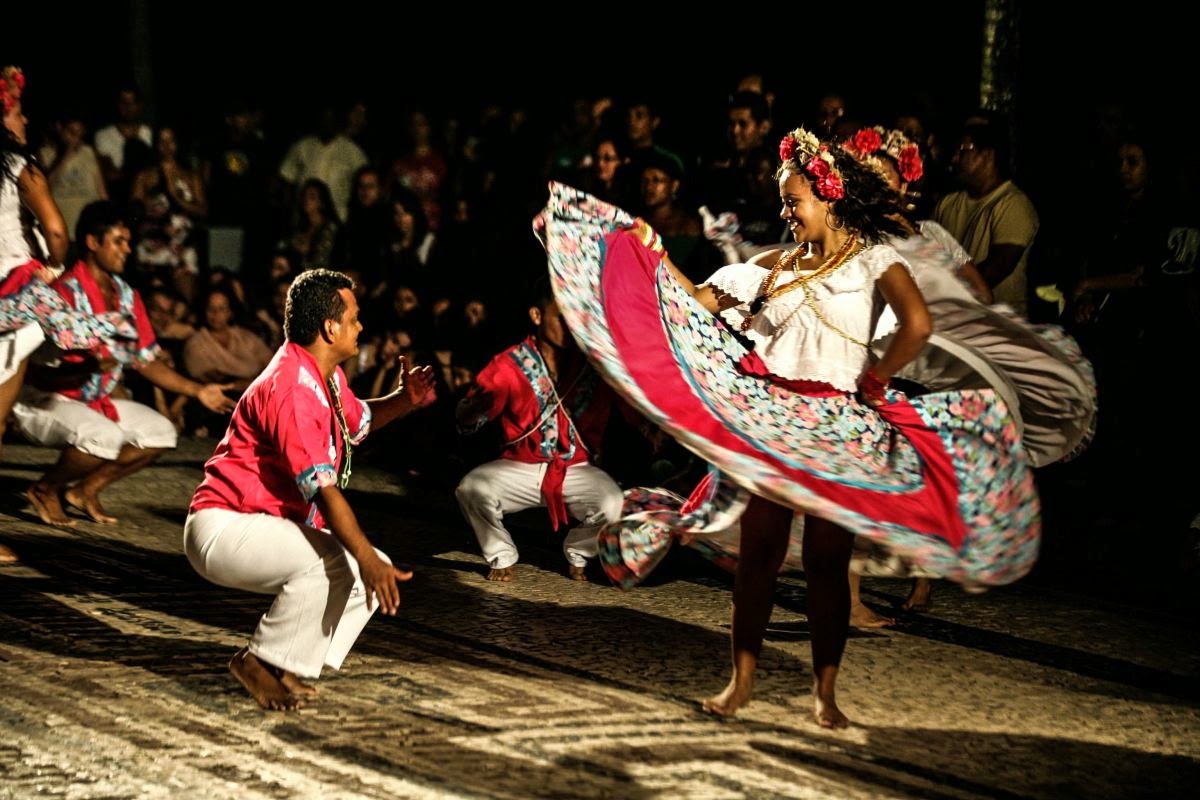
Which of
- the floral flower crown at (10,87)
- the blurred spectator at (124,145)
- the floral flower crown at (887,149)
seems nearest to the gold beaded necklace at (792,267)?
the floral flower crown at (887,149)

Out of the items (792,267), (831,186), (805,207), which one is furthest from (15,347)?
(831,186)

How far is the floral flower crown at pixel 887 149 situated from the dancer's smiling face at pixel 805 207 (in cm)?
19

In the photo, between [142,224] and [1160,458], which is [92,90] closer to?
Result: [142,224]

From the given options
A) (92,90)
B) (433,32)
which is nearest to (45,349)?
(433,32)

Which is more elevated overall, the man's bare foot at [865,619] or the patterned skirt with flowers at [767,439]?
the patterned skirt with flowers at [767,439]

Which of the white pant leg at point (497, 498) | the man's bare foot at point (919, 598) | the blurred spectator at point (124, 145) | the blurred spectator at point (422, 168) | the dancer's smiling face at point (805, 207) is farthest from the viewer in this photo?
the blurred spectator at point (124, 145)

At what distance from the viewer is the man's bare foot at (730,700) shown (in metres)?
4.97

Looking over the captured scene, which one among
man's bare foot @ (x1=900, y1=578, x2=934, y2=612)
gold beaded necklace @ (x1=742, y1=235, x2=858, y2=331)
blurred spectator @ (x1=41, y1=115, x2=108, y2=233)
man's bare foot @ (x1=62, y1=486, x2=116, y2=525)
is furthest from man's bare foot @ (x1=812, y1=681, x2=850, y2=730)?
blurred spectator @ (x1=41, y1=115, x2=108, y2=233)

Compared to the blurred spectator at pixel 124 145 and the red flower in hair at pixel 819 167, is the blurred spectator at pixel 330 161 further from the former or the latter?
the red flower in hair at pixel 819 167

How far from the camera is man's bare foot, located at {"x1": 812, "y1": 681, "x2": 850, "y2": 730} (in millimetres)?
4883

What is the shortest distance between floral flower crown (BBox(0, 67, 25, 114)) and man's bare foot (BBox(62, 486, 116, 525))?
192 cm

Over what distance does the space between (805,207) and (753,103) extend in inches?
152

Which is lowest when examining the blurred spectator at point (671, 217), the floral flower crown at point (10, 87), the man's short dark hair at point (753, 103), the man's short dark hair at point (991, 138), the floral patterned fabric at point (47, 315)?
the floral patterned fabric at point (47, 315)

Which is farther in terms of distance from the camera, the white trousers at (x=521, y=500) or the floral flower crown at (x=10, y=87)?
the floral flower crown at (x=10, y=87)
